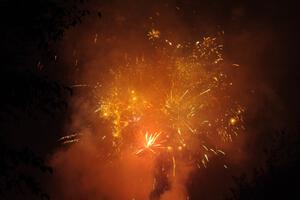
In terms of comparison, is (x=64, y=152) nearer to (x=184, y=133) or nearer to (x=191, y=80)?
(x=184, y=133)

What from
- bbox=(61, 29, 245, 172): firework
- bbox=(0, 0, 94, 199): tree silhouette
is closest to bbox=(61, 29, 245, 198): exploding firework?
bbox=(61, 29, 245, 172): firework

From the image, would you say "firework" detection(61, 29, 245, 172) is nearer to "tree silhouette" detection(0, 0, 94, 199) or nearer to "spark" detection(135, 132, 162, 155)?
"spark" detection(135, 132, 162, 155)

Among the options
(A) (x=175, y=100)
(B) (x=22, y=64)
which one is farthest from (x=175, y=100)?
(B) (x=22, y=64)

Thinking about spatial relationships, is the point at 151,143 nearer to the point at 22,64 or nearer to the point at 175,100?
the point at 175,100

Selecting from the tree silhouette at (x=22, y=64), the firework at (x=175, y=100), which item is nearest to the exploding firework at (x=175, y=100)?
the firework at (x=175, y=100)

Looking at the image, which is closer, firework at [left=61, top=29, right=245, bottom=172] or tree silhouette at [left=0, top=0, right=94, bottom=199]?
tree silhouette at [left=0, top=0, right=94, bottom=199]

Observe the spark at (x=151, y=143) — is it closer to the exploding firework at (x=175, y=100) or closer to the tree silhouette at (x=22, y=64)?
the exploding firework at (x=175, y=100)

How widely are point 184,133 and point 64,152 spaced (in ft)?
23.6

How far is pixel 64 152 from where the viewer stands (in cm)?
2633

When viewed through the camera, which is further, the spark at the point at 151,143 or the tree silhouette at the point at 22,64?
the spark at the point at 151,143

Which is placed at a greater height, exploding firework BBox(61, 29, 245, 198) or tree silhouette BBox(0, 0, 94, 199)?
tree silhouette BBox(0, 0, 94, 199)

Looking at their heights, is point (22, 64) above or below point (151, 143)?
above

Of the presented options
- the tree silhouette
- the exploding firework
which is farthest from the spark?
the tree silhouette

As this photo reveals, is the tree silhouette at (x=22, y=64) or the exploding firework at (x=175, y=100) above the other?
the tree silhouette at (x=22, y=64)
